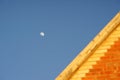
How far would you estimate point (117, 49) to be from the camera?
7766 millimetres

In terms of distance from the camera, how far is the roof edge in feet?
24.6

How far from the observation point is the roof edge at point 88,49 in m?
7.50

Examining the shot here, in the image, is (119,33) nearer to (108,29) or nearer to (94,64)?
(108,29)

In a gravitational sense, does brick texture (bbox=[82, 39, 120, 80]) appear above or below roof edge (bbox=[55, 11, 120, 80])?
below

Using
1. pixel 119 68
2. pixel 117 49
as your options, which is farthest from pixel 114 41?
pixel 119 68

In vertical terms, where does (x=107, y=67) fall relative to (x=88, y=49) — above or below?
below

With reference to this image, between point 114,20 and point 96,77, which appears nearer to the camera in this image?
point 96,77

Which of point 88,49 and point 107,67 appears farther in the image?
point 88,49

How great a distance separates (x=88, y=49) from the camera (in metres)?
7.70

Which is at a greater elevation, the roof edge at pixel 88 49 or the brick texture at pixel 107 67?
the roof edge at pixel 88 49

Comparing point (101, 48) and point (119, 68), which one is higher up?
point (101, 48)

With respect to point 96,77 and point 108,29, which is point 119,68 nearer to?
point 96,77

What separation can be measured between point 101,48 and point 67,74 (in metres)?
1.41

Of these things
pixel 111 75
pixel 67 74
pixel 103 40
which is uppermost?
pixel 103 40
